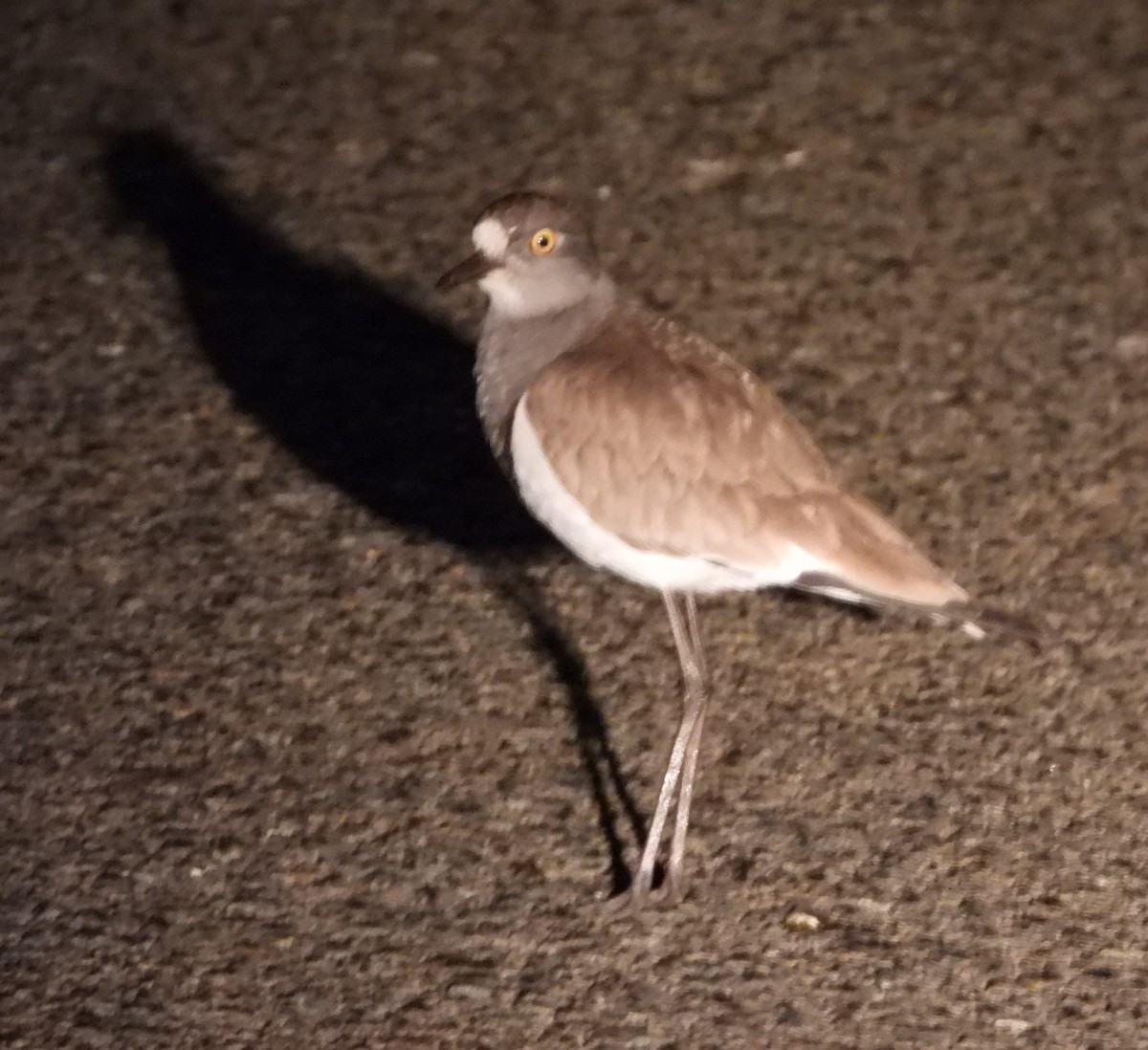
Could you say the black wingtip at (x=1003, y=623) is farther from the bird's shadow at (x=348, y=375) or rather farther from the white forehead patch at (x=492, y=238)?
the white forehead patch at (x=492, y=238)

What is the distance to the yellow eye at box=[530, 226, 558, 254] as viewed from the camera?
101 inches

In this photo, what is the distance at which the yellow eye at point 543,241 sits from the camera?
2.57 meters

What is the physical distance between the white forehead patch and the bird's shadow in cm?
72

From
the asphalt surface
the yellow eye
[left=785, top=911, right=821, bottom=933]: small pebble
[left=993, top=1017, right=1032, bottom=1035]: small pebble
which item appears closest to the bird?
the yellow eye

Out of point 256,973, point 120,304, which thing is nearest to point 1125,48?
point 120,304

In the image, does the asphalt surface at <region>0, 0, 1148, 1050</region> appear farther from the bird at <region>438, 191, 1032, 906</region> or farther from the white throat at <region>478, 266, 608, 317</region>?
the white throat at <region>478, 266, 608, 317</region>

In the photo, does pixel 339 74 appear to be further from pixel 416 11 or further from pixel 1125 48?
pixel 1125 48

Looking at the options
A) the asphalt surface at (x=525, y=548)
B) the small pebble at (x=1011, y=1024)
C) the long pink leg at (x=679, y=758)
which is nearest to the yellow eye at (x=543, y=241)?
the long pink leg at (x=679, y=758)

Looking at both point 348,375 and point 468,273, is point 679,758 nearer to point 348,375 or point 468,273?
point 468,273

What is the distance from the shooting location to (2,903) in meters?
2.51

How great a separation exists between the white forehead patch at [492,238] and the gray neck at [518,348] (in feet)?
0.30

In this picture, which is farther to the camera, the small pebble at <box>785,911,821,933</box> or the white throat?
the white throat

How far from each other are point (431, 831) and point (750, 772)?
20.2 inches

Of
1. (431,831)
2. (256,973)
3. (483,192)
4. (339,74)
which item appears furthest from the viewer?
(339,74)
